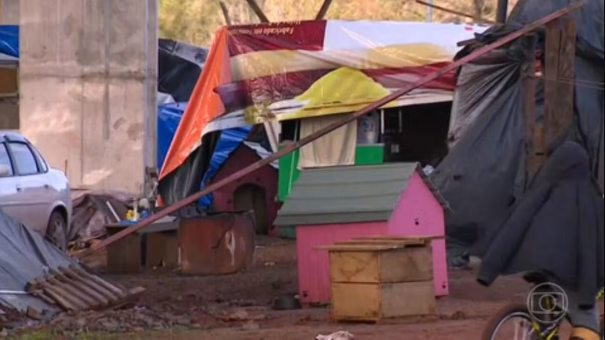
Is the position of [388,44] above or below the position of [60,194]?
above

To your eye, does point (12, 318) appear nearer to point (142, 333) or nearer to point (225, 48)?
point (142, 333)

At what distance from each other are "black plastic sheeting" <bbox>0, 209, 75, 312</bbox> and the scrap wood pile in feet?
0.29

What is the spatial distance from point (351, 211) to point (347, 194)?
283mm

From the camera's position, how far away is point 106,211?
2197 cm

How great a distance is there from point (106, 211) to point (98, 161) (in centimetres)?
146

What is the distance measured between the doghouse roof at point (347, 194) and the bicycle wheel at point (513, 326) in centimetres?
507

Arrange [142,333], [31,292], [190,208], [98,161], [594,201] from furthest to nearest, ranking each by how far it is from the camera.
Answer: [98,161], [190,208], [31,292], [142,333], [594,201]

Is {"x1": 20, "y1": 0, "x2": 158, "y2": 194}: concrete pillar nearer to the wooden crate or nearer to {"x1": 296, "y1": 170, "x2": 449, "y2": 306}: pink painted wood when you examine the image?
{"x1": 296, "y1": 170, "x2": 449, "y2": 306}: pink painted wood

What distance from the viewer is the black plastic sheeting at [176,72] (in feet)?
94.6

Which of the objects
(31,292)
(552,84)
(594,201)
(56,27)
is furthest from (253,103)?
(594,201)

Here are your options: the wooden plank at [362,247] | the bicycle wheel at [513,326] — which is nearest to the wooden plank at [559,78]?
the wooden plank at [362,247]

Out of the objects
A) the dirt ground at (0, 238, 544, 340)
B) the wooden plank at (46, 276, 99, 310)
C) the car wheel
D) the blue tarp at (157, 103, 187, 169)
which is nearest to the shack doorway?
the blue tarp at (157, 103, 187, 169)

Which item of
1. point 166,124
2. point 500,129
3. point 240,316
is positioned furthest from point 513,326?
point 166,124

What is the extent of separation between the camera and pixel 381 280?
11.3 meters
